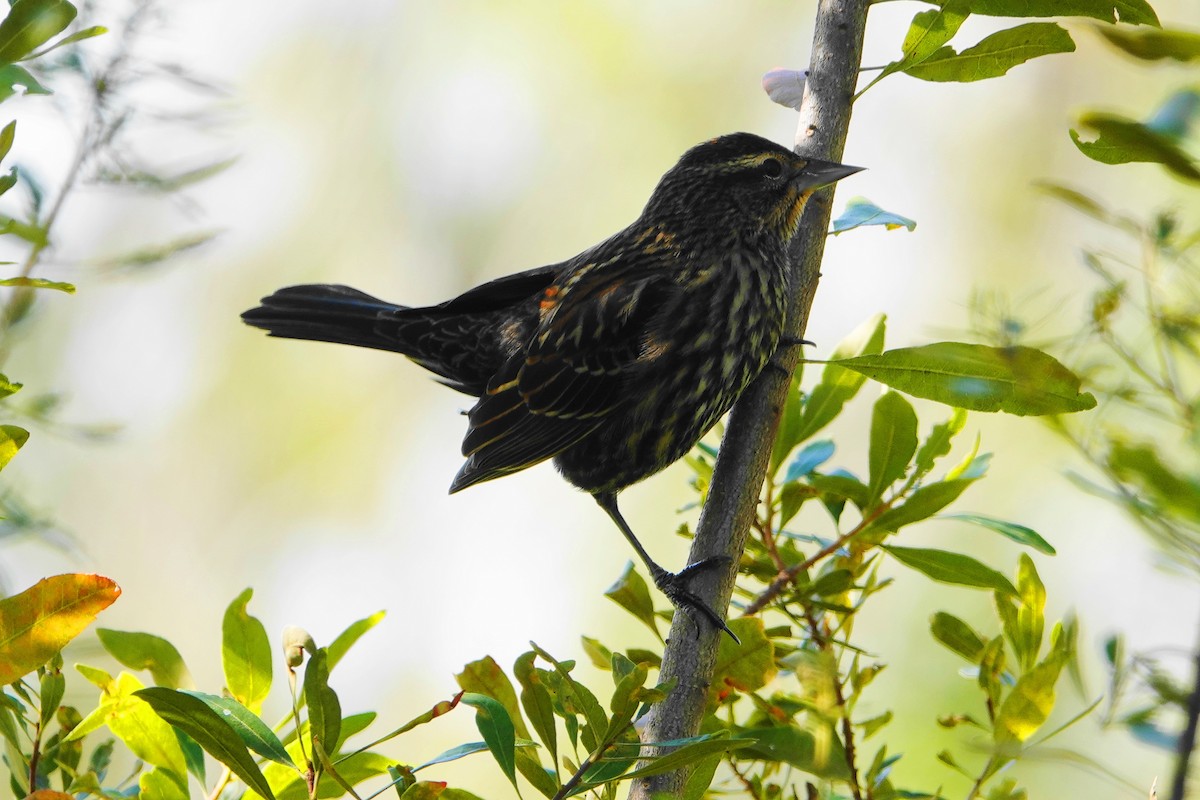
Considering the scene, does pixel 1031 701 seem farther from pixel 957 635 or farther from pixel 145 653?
pixel 145 653

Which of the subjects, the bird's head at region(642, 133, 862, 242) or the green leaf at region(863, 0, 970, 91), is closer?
the green leaf at region(863, 0, 970, 91)

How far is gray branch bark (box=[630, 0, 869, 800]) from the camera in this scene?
140 cm

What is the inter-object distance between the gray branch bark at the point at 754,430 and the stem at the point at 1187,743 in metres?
0.79

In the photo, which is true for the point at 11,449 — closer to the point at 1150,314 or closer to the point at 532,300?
the point at 1150,314

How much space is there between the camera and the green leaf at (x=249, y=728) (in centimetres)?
111

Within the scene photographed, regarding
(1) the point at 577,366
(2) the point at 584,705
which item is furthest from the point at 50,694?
(1) the point at 577,366

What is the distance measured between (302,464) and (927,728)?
4.12m

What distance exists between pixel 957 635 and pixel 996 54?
860mm

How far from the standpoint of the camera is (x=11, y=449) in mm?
1064

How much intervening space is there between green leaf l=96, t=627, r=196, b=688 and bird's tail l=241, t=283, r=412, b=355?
1.98 meters

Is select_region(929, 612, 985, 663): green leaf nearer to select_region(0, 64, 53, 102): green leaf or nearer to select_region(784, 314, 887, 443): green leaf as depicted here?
select_region(784, 314, 887, 443): green leaf

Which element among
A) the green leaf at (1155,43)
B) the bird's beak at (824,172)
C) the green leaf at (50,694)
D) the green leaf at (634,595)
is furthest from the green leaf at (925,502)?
the green leaf at (50,694)

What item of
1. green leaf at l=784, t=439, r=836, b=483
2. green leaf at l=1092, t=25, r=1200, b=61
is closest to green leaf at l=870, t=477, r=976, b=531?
green leaf at l=784, t=439, r=836, b=483

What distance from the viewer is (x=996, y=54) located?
1.71m
